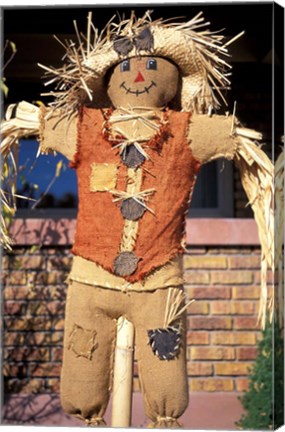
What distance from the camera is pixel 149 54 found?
1828 mm

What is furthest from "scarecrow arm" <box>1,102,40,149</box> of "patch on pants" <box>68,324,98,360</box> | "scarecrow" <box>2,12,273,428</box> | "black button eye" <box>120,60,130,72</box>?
"patch on pants" <box>68,324,98,360</box>

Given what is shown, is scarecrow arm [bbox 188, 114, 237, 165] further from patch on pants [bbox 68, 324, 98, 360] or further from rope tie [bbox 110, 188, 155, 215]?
patch on pants [bbox 68, 324, 98, 360]

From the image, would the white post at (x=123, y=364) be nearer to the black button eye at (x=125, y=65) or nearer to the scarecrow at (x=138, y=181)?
the scarecrow at (x=138, y=181)

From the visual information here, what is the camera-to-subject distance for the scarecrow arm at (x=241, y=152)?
182 cm

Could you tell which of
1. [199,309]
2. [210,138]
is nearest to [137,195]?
[210,138]

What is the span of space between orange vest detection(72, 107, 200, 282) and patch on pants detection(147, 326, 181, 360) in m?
0.13

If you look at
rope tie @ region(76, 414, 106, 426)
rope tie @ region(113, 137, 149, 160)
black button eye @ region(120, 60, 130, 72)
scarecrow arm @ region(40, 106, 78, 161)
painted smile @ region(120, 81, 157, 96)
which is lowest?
rope tie @ region(76, 414, 106, 426)

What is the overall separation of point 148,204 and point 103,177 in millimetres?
126

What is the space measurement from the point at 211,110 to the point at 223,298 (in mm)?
1103

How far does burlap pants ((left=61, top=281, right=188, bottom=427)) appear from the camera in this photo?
1774mm

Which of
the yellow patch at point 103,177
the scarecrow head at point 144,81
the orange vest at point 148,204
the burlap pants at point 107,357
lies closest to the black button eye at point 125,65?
the scarecrow head at point 144,81

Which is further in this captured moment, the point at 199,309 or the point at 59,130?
the point at 199,309

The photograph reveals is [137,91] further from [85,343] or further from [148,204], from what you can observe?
[85,343]

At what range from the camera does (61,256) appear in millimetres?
2797
